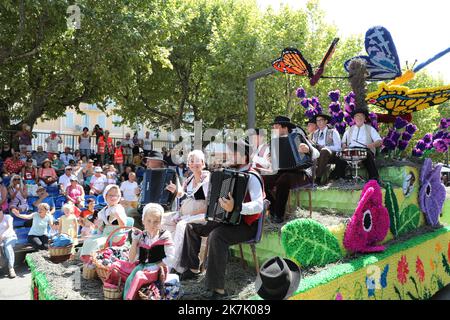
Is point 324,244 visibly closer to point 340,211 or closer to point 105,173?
point 340,211

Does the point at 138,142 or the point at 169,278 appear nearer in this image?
the point at 169,278

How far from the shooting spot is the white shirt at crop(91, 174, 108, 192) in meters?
12.2

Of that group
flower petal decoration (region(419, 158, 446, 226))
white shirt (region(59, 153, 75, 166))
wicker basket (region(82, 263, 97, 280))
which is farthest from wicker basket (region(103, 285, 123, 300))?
white shirt (region(59, 153, 75, 166))

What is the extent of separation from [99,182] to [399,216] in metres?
8.72

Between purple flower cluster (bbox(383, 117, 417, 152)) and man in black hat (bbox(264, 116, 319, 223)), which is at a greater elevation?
purple flower cluster (bbox(383, 117, 417, 152))

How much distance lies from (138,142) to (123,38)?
850cm

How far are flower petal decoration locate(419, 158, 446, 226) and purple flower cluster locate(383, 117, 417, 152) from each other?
0.57 metres

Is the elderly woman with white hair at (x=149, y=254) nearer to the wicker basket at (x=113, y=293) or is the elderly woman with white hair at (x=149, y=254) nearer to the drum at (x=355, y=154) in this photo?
the wicker basket at (x=113, y=293)

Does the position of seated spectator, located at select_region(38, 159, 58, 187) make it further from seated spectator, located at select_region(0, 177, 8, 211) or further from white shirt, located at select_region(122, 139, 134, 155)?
white shirt, located at select_region(122, 139, 134, 155)

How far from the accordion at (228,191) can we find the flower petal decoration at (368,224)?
1.76m

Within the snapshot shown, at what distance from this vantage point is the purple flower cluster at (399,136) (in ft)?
26.1
